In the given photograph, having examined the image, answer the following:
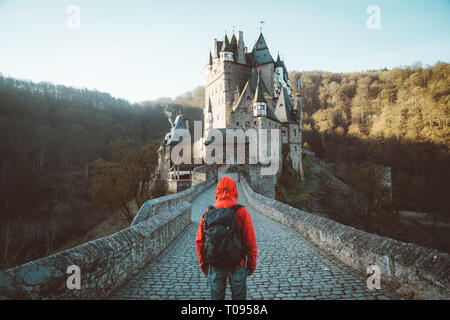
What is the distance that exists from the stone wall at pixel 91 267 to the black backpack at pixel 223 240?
153cm

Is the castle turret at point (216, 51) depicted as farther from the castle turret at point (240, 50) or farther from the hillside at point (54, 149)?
the hillside at point (54, 149)

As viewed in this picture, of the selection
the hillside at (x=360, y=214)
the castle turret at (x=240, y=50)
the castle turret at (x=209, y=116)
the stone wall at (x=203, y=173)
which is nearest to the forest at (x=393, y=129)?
the hillside at (x=360, y=214)

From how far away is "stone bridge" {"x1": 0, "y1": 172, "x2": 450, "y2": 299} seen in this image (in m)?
2.63

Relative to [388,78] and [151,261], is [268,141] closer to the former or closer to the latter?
[151,261]

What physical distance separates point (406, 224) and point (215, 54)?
38.9 meters

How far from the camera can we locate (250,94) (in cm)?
3300

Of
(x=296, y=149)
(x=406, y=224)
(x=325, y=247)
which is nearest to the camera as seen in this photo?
(x=325, y=247)

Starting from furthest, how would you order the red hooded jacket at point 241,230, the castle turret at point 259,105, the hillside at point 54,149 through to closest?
the hillside at point 54,149
the castle turret at point 259,105
the red hooded jacket at point 241,230

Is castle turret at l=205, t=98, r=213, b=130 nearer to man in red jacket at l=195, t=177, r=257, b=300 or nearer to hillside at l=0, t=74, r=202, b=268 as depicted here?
hillside at l=0, t=74, r=202, b=268

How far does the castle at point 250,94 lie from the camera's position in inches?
1235

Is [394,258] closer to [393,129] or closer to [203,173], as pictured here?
[203,173]

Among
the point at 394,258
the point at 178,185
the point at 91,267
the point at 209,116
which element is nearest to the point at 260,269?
the point at 394,258

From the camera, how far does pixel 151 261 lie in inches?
183
